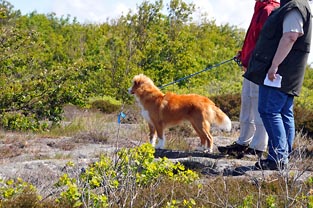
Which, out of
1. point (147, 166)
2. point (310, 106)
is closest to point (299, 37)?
point (147, 166)

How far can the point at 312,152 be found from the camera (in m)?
8.73

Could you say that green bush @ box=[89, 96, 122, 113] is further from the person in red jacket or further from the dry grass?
the person in red jacket

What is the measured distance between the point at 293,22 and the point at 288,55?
1.28 ft

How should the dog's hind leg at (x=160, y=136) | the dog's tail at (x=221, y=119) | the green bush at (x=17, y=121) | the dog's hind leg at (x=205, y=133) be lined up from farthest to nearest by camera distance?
the dog's hind leg at (x=160, y=136) < the dog's tail at (x=221, y=119) < the dog's hind leg at (x=205, y=133) < the green bush at (x=17, y=121)

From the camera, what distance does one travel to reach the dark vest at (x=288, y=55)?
6590mm

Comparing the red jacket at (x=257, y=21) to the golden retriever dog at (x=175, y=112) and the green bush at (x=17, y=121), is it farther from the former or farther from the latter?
the green bush at (x=17, y=121)

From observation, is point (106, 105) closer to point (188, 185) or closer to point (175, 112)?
point (175, 112)

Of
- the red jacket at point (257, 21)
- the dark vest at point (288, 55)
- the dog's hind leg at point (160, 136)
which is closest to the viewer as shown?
the dark vest at point (288, 55)

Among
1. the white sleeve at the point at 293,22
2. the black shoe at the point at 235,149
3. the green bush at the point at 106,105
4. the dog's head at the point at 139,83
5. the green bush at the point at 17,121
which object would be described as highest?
the white sleeve at the point at 293,22

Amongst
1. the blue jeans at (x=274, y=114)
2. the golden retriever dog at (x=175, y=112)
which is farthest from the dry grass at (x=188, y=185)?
the golden retriever dog at (x=175, y=112)

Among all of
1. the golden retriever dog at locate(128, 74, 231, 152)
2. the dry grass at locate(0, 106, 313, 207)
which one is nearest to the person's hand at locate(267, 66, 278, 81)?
the dry grass at locate(0, 106, 313, 207)

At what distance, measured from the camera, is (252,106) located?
802cm

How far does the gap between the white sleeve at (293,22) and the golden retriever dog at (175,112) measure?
3.46m

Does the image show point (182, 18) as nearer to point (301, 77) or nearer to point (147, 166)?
point (301, 77)
